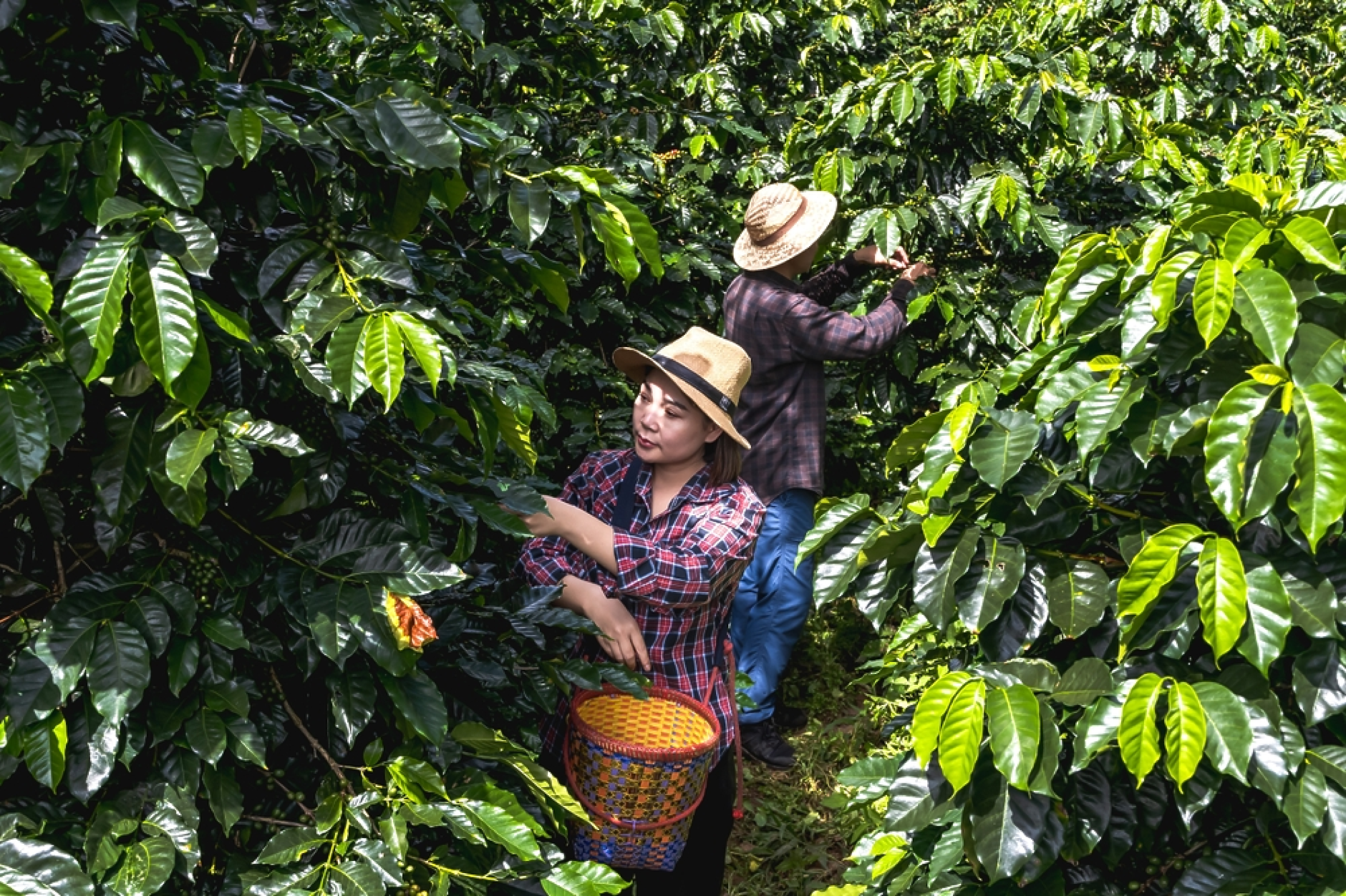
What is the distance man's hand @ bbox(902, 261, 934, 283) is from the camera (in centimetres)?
422

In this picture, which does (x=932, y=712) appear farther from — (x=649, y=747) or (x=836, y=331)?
(x=836, y=331)

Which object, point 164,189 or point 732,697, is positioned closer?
point 164,189

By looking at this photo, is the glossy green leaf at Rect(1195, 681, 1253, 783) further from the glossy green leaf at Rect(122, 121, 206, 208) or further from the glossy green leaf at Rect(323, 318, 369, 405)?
the glossy green leaf at Rect(122, 121, 206, 208)

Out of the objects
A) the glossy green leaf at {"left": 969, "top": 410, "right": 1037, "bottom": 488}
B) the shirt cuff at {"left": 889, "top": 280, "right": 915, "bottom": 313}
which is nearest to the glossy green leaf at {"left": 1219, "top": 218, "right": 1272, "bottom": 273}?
the glossy green leaf at {"left": 969, "top": 410, "right": 1037, "bottom": 488}

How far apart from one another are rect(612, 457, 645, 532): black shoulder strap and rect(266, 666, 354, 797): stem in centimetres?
109

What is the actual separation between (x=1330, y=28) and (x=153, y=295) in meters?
7.00

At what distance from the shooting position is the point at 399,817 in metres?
1.48

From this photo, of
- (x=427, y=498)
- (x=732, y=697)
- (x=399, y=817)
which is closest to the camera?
(x=399, y=817)

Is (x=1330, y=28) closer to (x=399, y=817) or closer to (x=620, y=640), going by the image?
(x=620, y=640)

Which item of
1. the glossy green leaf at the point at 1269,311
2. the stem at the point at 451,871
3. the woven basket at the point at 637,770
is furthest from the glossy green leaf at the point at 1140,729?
the woven basket at the point at 637,770

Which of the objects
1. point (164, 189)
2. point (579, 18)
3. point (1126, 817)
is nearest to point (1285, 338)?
point (1126, 817)

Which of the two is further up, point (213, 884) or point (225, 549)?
point (225, 549)

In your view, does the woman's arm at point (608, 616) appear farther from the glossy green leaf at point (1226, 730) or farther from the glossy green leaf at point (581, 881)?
the glossy green leaf at point (1226, 730)

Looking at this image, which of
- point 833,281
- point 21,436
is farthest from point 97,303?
point 833,281
